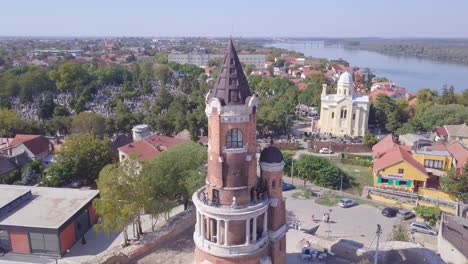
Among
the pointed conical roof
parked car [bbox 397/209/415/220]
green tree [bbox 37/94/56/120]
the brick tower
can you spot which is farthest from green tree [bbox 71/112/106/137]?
parked car [bbox 397/209/415/220]

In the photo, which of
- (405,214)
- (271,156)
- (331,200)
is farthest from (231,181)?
(405,214)

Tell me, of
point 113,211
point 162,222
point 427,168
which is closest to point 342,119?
point 427,168

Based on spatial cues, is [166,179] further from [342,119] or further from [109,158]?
[342,119]

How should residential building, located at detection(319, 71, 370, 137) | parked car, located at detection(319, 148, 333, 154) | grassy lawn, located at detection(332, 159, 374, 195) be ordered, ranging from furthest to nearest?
residential building, located at detection(319, 71, 370, 137), parked car, located at detection(319, 148, 333, 154), grassy lawn, located at detection(332, 159, 374, 195)

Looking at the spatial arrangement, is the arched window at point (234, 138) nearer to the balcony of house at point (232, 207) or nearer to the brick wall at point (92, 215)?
the balcony of house at point (232, 207)

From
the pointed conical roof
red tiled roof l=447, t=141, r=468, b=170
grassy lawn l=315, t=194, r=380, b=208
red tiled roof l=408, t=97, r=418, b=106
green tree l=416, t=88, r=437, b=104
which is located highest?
the pointed conical roof

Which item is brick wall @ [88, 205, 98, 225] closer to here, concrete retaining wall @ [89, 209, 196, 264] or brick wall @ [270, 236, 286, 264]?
concrete retaining wall @ [89, 209, 196, 264]

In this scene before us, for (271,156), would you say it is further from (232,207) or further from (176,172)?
(176,172)
